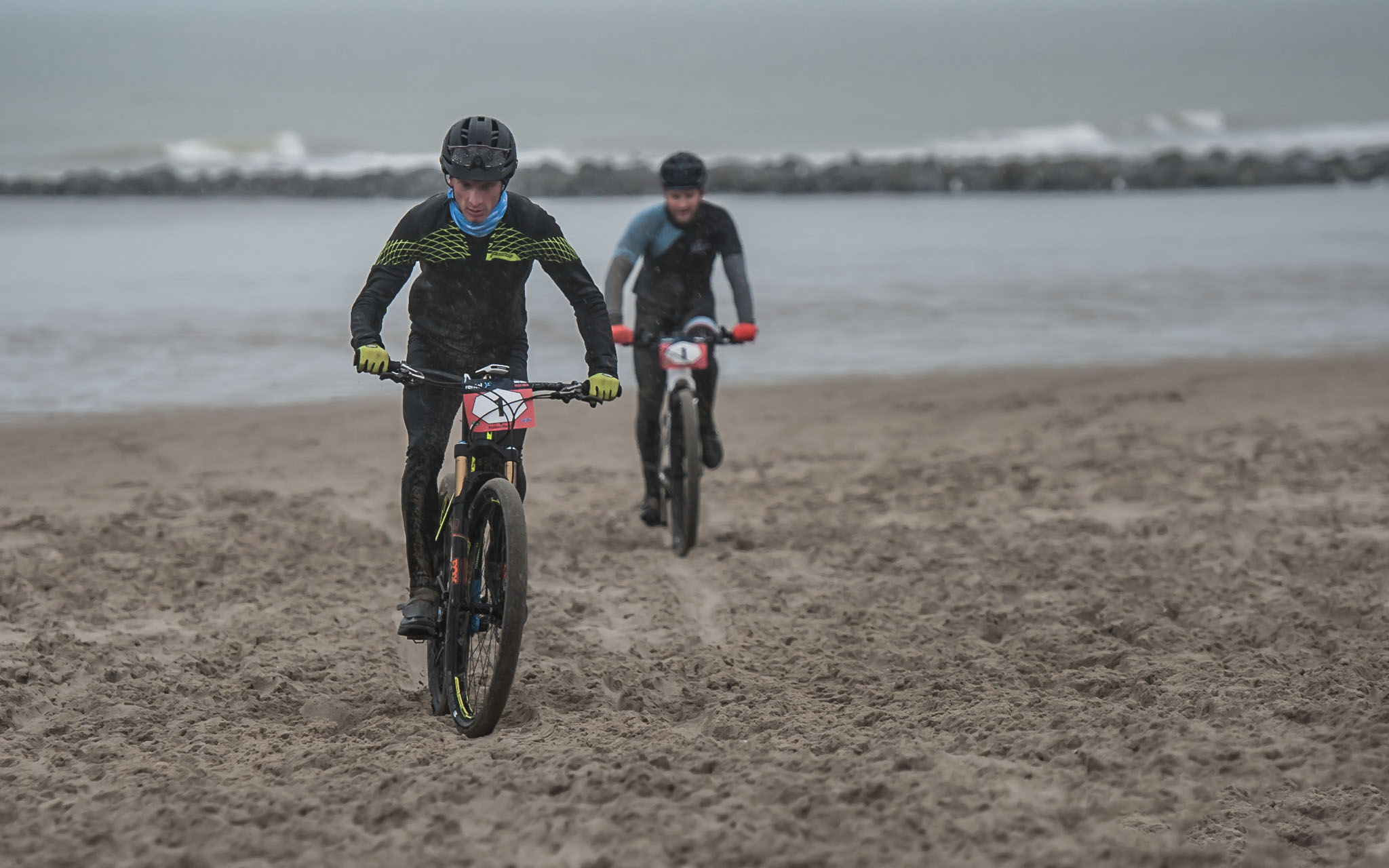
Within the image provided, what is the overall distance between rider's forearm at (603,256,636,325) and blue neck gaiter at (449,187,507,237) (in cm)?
253

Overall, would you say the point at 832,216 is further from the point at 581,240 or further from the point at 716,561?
the point at 716,561

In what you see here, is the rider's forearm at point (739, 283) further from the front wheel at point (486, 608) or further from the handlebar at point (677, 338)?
the front wheel at point (486, 608)

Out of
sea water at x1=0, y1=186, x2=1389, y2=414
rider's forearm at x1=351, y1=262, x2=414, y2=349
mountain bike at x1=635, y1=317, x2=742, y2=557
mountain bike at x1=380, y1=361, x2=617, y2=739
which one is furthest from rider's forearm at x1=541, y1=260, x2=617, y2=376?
sea water at x1=0, y1=186, x2=1389, y2=414

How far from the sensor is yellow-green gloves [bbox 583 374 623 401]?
4.44 m

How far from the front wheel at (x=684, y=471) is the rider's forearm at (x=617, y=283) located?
1.82ft

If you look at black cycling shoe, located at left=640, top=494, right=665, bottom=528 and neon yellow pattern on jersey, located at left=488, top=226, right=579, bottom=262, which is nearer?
neon yellow pattern on jersey, located at left=488, top=226, right=579, bottom=262

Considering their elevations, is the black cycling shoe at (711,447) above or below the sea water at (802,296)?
below

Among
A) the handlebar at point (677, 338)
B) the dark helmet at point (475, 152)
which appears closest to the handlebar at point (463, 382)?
the dark helmet at point (475, 152)

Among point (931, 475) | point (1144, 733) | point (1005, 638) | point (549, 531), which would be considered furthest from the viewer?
point (931, 475)

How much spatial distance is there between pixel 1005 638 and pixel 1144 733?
1457mm

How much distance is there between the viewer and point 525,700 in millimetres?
4641

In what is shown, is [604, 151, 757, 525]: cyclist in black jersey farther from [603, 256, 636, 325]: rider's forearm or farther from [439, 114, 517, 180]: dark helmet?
[439, 114, 517, 180]: dark helmet

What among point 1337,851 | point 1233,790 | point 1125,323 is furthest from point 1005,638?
point 1125,323

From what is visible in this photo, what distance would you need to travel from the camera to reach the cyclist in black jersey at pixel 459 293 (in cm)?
445
